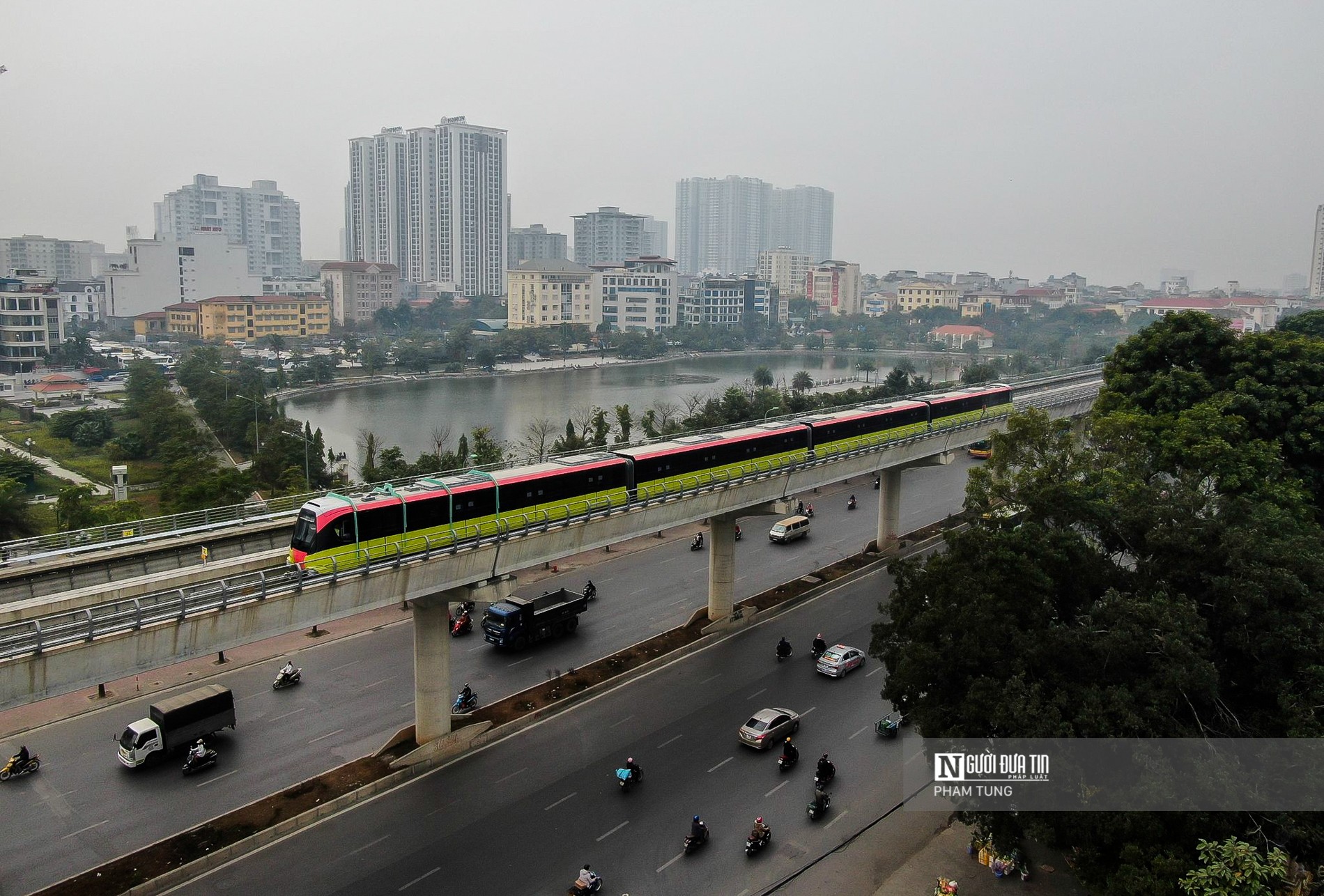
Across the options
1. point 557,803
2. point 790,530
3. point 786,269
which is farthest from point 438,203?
point 557,803

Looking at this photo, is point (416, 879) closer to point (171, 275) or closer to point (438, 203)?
point (171, 275)

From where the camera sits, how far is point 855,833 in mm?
14094

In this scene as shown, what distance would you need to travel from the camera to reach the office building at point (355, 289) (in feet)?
369

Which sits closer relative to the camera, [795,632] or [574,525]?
[574,525]

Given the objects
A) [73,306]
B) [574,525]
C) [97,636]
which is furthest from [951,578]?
[73,306]

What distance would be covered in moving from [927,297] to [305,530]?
138 metres

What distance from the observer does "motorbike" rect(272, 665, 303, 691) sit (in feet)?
62.1

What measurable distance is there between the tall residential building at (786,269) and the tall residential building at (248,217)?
84.2m

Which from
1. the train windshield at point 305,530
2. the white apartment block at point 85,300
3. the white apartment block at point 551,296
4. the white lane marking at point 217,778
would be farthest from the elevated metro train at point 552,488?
the white apartment block at point 85,300

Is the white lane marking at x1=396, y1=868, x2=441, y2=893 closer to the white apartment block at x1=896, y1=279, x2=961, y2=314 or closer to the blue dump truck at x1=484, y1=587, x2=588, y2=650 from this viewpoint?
the blue dump truck at x1=484, y1=587, x2=588, y2=650

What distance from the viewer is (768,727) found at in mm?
16516

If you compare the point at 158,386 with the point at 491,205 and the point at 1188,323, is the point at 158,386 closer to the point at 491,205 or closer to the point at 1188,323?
the point at 1188,323

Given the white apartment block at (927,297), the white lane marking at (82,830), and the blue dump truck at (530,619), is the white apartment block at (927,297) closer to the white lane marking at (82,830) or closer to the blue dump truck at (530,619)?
the blue dump truck at (530,619)

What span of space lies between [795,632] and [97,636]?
14581mm
